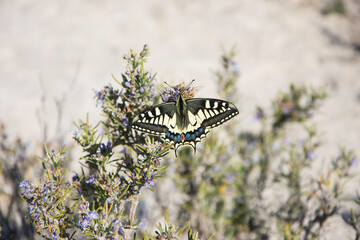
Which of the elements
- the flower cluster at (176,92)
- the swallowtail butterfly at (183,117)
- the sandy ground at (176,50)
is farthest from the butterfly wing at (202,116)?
the sandy ground at (176,50)

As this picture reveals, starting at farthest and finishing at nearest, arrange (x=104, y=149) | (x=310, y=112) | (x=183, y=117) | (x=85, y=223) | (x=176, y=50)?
1. (x=176, y=50)
2. (x=310, y=112)
3. (x=183, y=117)
4. (x=104, y=149)
5. (x=85, y=223)

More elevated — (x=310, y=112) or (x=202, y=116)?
(x=310, y=112)

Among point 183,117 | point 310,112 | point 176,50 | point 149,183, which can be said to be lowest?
point 149,183

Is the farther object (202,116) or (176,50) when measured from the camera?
(176,50)

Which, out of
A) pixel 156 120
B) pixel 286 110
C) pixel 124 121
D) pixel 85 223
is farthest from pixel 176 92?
pixel 286 110

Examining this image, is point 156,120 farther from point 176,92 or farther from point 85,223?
point 85,223

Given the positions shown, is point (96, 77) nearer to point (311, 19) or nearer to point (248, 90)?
point (248, 90)

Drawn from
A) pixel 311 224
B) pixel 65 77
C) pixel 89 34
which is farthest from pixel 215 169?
pixel 89 34
